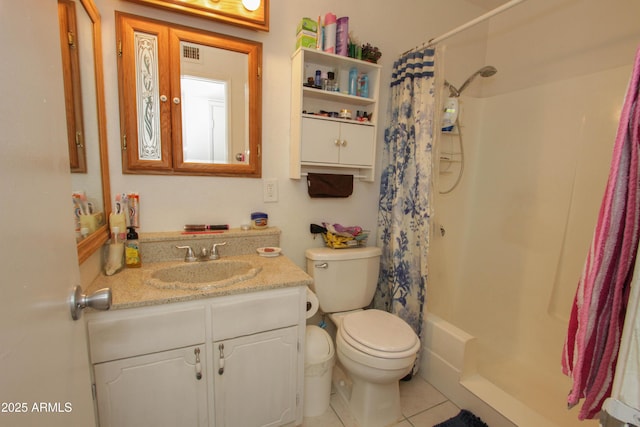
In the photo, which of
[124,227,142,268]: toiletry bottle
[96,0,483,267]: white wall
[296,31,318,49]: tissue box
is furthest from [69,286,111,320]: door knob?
[296,31,318,49]: tissue box

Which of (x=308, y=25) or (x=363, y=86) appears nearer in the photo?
(x=308, y=25)

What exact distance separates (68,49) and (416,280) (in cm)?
190

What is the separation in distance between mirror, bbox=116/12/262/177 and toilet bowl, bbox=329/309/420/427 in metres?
1.01

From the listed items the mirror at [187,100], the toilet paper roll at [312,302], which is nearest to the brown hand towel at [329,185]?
the mirror at [187,100]

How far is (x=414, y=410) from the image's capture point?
153 cm

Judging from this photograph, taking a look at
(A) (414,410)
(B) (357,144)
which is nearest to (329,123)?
(B) (357,144)

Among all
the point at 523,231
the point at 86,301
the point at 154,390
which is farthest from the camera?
the point at 523,231

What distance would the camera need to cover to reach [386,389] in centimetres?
142

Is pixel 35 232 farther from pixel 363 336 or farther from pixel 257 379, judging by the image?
pixel 363 336

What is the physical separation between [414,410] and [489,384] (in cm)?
42

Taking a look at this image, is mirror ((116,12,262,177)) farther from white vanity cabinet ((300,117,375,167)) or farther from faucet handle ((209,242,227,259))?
faucet handle ((209,242,227,259))

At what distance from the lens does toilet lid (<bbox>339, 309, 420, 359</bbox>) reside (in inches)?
49.5

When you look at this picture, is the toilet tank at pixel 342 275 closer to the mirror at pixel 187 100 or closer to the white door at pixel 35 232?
the mirror at pixel 187 100

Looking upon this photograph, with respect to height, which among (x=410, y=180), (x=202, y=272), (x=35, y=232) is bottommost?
(x=202, y=272)
